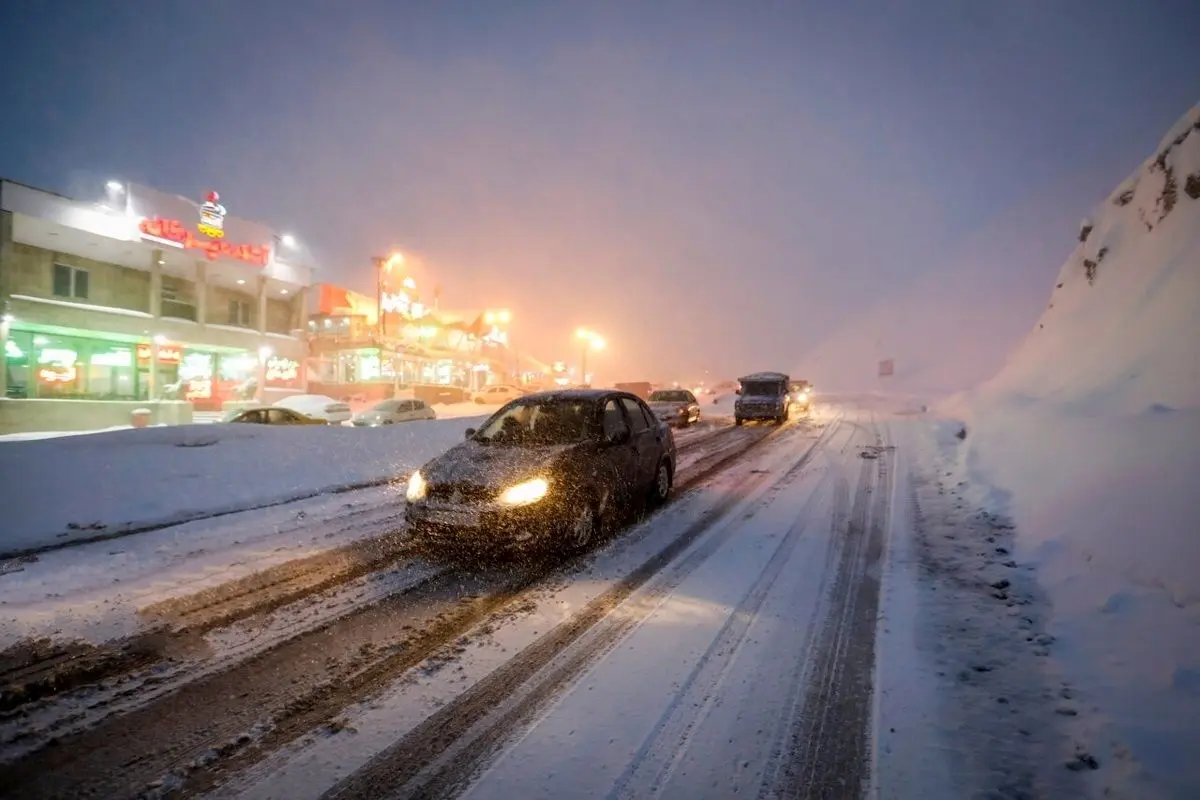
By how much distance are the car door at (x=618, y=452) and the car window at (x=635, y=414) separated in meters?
0.19

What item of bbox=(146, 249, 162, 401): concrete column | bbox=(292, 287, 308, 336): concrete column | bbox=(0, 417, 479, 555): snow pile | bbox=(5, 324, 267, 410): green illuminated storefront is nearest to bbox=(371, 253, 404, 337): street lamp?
bbox=(292, 287, 308, 336): concrete column

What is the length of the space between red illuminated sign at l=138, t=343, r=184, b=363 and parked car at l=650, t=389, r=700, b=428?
23287mm

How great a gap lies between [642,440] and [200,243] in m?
28.7

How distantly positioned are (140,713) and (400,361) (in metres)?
39.5

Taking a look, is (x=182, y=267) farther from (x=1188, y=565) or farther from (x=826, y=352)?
(x=826, y=352)

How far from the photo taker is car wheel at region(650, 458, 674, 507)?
8047 mm

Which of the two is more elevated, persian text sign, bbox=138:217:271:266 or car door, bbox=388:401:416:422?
persian text sign, bbox=138:217:271:266

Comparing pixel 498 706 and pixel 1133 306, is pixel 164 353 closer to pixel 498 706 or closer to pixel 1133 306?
pixel 498 706

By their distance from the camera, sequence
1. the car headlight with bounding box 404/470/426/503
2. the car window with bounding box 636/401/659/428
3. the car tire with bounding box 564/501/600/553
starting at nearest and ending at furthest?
1. the car headlight with bounding box 404/470/426/503
2. the car tire with bounding box 564/501/600/553
3. the car window with bounding box 636/401/659/428

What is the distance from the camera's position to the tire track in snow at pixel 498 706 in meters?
2.49

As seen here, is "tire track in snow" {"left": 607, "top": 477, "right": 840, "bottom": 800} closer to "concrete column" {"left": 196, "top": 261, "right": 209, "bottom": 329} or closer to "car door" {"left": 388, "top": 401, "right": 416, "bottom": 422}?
"car door" {"left": 388, "top": 401, "right": 416, "bottom": 422}

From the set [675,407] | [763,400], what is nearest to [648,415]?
[675,407]

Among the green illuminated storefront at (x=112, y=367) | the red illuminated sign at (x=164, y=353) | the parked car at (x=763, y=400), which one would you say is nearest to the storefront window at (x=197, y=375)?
the green illuminated storefront at (x=112, y=367)

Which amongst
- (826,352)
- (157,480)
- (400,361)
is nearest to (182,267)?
(400,361)
